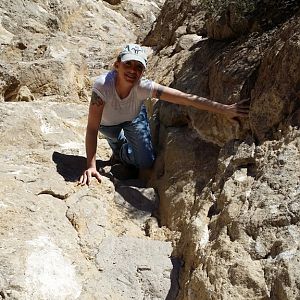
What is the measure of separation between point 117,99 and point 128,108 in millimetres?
151

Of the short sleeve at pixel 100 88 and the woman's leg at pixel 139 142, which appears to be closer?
the short sleeve at pixel 100 88

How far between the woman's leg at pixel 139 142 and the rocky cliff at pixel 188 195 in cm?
11

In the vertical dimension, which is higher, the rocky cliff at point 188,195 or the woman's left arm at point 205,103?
the woman's left arm at point 205,103

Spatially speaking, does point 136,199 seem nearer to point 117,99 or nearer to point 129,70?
point 117,99

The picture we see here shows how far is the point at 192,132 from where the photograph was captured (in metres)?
4.04

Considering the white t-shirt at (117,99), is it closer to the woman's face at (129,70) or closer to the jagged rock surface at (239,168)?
the woman's face at (129,70)

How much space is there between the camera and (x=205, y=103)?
3.63 meters

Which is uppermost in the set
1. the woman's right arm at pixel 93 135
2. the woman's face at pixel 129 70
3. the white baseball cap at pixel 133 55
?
the white baseball cap at pixel 133 55

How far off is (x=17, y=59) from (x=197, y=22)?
2670 mm

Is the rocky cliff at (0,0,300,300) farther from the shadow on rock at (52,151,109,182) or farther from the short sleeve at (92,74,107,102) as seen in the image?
the short sleeve at (92,74,107,102)

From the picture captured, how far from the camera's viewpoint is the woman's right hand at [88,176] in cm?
375

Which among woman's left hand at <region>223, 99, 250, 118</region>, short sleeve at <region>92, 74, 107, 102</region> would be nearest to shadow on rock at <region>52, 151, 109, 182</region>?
short sleeve at <region>92, 74, 107, 102</region>

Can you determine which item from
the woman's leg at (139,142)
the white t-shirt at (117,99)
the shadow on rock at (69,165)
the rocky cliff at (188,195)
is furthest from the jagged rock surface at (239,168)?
the shadow on rock at (69,165)

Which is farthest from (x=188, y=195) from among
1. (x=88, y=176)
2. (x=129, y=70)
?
(x=129, y=70)
